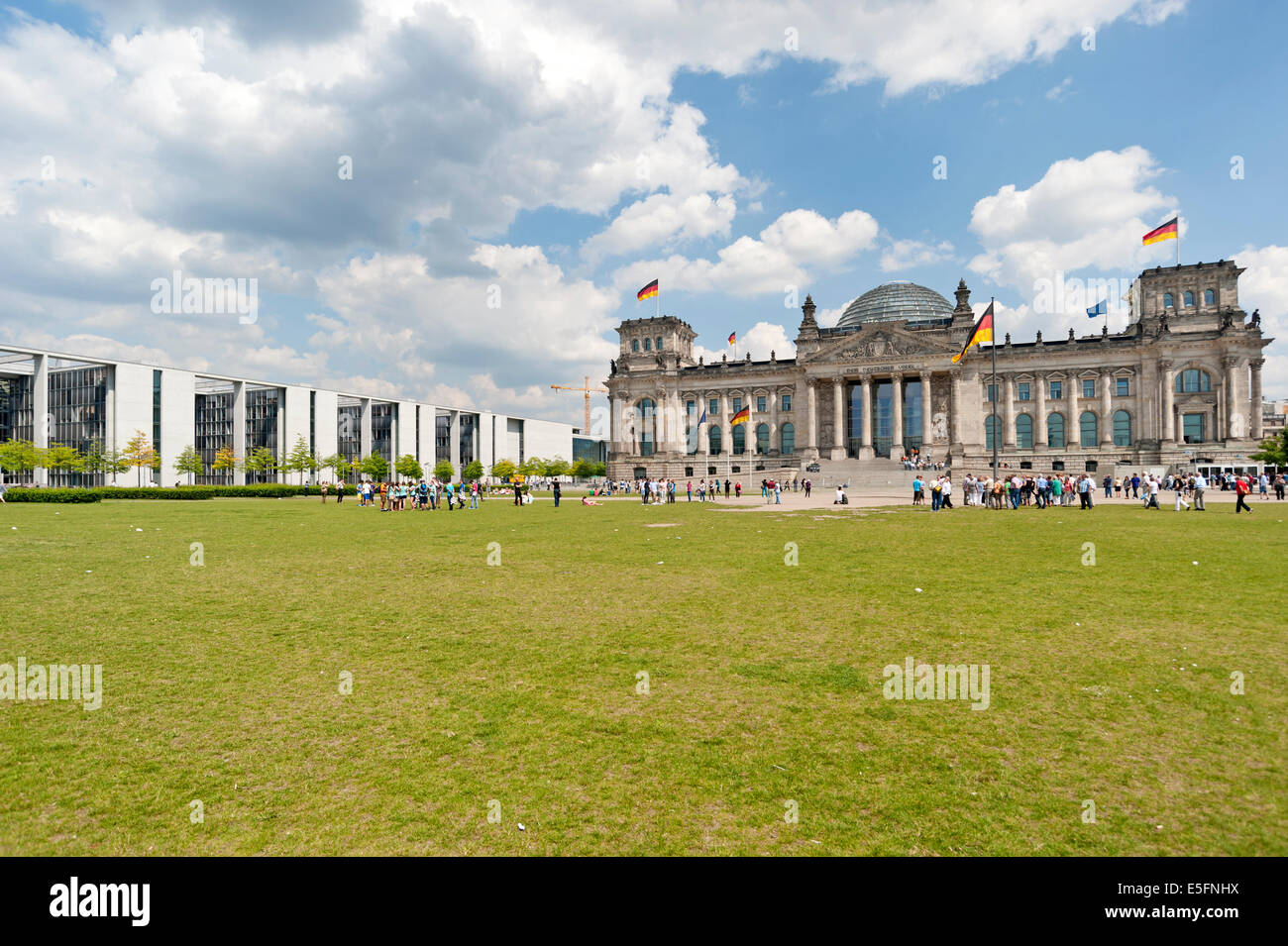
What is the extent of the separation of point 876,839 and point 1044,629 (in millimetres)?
5922

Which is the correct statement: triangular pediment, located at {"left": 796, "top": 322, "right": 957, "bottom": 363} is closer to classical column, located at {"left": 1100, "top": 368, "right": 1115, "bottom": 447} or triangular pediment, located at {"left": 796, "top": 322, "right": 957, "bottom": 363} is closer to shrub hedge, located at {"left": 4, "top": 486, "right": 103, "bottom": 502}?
classical column, located at {"left": 1100, "top": 368, "right": 1115, "bottom": 447}

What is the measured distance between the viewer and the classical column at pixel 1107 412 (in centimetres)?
7575

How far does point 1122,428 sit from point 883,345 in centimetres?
2963

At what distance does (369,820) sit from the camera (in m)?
3.85

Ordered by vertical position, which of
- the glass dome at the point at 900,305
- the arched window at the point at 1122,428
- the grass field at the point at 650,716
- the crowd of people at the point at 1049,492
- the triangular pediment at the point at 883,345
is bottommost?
the grass field at the point at 650,716

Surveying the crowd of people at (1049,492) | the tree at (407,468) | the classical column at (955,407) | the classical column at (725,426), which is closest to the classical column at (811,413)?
the classical column at (725,426)

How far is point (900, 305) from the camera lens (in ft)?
310

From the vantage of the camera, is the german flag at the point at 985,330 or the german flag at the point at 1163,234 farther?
the german flag at the point at 1163,234

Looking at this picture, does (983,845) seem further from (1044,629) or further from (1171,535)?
(1171,535)

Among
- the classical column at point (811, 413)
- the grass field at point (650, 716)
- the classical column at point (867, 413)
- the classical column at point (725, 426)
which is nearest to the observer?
the grass field at point (650, 716)

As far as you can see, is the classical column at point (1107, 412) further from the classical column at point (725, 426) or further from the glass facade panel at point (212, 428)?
the glass facade panel at point (212, 428)

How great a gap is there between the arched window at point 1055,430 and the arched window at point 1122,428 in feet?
18.6

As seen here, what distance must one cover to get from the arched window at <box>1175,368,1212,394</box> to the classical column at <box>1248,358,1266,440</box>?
3811 mm
